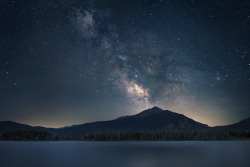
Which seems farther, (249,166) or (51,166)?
(51,166)

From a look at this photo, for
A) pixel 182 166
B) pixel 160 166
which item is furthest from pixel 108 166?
pixel 182 166

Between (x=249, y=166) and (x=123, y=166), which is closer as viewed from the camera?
(x=249, y=166)

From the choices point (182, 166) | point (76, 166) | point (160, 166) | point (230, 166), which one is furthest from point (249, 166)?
point (76, 166)

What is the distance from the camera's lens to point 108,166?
3019 centimetres

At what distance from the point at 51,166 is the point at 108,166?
7456 mm

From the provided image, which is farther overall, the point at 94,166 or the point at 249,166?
the point at 94,166

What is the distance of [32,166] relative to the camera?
3028 centimetres

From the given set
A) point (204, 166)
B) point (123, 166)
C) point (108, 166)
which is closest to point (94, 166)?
point (108, 166)

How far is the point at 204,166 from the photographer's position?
3017 cm

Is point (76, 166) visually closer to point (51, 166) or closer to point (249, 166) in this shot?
point (51, 166)

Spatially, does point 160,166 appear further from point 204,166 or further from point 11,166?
point 11,166

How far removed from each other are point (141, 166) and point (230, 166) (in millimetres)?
11247

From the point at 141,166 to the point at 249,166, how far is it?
43.3 ft

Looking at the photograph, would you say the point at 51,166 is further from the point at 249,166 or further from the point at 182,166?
the point at 249,166
